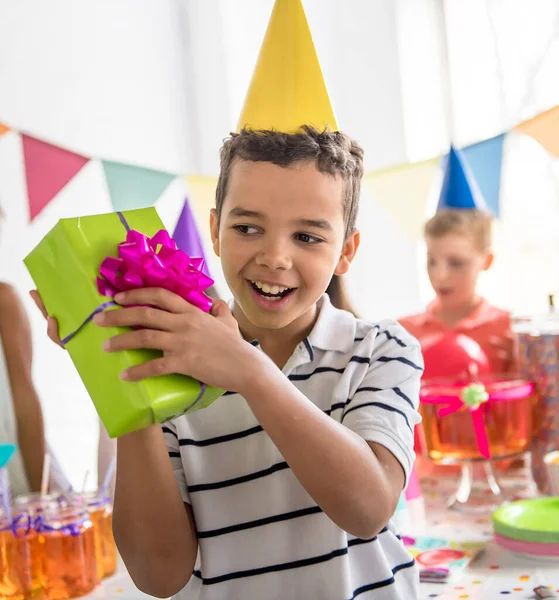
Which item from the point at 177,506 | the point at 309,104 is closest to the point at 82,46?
the point at 309,104

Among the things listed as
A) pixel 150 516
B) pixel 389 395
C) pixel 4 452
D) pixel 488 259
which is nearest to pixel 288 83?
pixel 389 395

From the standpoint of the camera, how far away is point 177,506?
0.70 m

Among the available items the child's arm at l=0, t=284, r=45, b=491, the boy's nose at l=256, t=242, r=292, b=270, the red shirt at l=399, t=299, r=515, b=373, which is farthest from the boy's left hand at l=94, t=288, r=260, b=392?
the red shirt at l=399, t=299, r=515, b=373

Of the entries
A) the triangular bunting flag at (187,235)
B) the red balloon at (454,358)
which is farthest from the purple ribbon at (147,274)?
the red balloon at (454,358)

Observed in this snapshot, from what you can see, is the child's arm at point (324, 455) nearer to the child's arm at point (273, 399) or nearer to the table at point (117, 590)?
the child's arm at point (273, 399)

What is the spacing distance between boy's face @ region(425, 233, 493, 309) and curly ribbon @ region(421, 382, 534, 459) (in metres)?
0.34

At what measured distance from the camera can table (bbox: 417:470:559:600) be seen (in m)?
0.87

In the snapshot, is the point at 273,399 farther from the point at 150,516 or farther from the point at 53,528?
the point at 53,528

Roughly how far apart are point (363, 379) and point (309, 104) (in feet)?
1.02

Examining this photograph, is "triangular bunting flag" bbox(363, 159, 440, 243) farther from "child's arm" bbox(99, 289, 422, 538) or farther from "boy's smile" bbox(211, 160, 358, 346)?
"child's arm" bbox(99, 289, 422, 538)

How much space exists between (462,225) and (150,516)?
1033 millimetres

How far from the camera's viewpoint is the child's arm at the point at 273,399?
529mm

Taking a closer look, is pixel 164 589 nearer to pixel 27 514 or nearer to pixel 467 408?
pixel 27 514

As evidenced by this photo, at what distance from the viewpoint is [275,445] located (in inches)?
26.1
